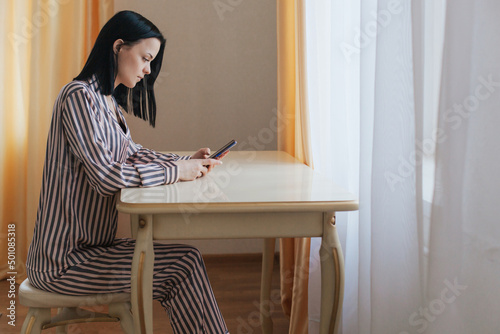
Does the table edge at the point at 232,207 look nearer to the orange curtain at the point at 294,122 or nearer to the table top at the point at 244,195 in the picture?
the table top at the point at 244,195

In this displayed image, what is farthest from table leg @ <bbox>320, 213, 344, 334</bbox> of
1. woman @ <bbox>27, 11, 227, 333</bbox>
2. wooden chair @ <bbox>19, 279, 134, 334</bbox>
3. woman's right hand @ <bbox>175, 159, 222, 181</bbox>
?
wooden chair @ <bbox>19, 279, 134, 334</bbox>

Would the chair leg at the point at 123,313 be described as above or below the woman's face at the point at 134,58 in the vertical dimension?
below

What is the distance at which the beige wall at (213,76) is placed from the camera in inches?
123

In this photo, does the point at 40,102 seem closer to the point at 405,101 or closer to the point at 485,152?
the point at 405,101

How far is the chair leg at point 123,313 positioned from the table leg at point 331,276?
1.68ft

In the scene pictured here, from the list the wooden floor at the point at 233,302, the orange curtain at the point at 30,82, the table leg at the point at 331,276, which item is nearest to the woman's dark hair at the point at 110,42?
the table leg at the point at 331,276

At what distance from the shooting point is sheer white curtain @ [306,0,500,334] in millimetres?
903

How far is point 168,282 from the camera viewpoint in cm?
155

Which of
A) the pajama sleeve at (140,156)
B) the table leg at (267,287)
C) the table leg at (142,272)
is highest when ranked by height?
the pajama sleeve at (140,156)

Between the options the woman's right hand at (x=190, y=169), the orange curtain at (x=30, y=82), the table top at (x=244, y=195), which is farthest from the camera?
the orange curtain at (x=30, y=82)

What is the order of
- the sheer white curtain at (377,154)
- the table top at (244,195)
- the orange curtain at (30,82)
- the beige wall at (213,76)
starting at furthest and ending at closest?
the beige wall at (213,76) → the orange curtain at (30,82) → the table top at (244,195) → the sheer white curtain at (377,154)

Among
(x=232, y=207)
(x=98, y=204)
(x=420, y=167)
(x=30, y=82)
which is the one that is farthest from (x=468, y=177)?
(x=30, y=82)

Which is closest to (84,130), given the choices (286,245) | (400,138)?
(400,138)

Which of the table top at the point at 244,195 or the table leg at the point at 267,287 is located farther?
the table leg at the point at 267,287
